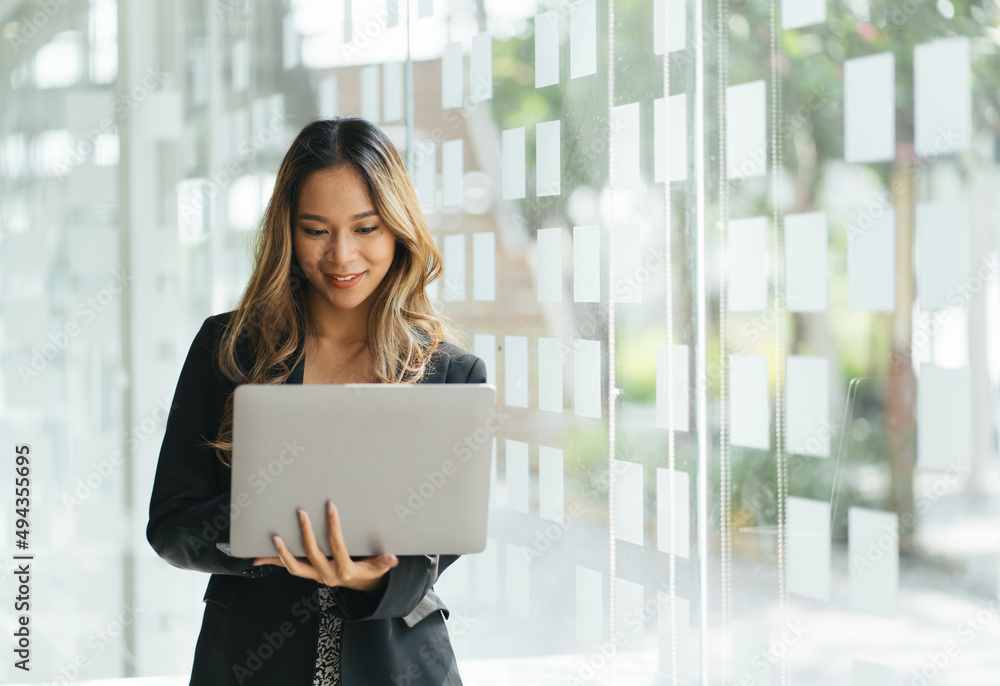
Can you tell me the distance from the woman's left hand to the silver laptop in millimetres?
11

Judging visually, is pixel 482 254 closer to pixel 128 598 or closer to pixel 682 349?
pixel 682 349

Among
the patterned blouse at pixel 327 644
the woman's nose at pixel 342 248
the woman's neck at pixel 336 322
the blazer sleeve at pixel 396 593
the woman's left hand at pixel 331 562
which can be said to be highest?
the woman's nose at pixel 342 248

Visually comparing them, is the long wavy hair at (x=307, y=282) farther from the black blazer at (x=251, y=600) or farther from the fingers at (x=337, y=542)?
the fingers at (x=337, y=542)

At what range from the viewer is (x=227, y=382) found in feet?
4.70

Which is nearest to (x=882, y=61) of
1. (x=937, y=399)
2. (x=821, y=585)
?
(x=937, y=399)

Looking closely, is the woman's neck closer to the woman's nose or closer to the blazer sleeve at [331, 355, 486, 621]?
the woman's nose

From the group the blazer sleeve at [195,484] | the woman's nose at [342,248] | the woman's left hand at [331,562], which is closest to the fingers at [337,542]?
the woman's left hand at [331,562]

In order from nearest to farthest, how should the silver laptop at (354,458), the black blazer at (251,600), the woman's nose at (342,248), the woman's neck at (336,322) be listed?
the silver laptop at (354,458)
the black blazer at (251,600)
the woman's nose at (342,248)
the woman's neck at (336,322)

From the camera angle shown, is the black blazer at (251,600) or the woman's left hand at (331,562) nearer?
the woman's left hand at (331,562)

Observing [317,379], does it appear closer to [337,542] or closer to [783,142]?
[337,542]

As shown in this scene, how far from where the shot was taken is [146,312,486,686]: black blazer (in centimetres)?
131

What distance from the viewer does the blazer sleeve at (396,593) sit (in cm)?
127

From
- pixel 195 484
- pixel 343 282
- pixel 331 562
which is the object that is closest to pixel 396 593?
pixel 331 562

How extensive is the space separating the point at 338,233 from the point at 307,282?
153 mm
